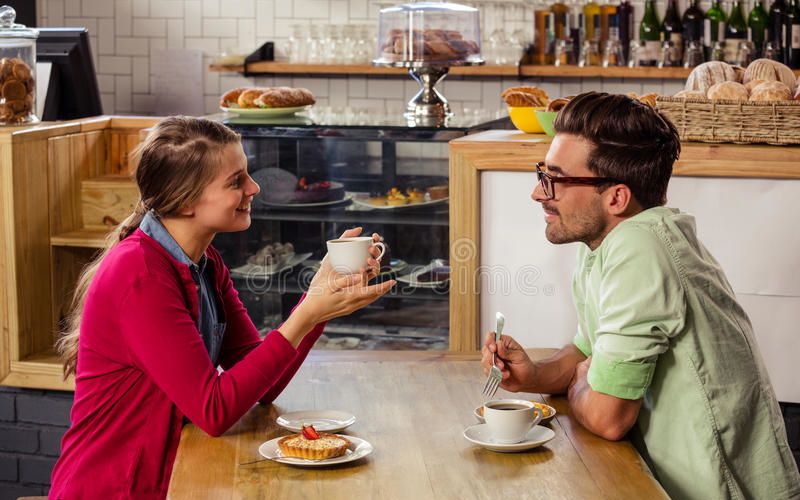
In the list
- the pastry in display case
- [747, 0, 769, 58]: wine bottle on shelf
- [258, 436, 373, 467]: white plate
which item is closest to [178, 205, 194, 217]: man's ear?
[258, 436, 373, 467]: white plate

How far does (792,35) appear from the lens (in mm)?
5668

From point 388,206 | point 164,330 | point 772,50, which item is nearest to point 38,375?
A: point 388,206

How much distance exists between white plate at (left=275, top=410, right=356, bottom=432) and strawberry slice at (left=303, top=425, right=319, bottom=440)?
7cm

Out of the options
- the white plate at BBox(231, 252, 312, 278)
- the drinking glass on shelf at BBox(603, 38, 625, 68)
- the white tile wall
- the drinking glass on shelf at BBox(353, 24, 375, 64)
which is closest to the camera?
the white plate at BBox(231, 252, 312, 278)

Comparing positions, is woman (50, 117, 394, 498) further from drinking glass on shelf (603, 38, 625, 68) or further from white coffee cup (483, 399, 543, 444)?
drinking glass on shelf (603, 38, 625, 68)

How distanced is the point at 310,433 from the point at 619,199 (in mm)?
743

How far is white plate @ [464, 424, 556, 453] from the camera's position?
177cm

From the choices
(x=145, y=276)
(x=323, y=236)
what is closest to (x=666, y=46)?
(x=323, y=236)

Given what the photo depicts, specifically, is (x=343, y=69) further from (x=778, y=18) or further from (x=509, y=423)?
(x=509, y=423)

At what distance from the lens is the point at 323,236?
11.7 ft

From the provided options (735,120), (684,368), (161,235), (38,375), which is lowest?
(38,375)

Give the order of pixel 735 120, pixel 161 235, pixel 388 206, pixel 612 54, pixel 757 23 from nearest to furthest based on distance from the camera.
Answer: pixel 161 235 → pixel 735 120 → pixel 388 206 → pixel 612 54 → pixel 757 23

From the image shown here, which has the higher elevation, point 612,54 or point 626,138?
point 612,54

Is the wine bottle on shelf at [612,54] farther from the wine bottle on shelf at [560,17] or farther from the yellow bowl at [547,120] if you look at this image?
the yellow bowl at [547,120]
